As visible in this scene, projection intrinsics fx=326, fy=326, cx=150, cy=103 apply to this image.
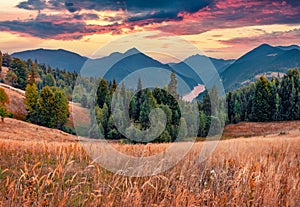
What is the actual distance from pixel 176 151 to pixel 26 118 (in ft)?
286

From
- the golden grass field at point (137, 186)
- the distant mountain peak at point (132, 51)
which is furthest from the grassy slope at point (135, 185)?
the distant mountain peak at point (132, 51)

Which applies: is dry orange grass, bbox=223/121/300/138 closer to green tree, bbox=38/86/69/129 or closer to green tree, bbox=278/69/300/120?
green tree, bbox=278/69/300/120

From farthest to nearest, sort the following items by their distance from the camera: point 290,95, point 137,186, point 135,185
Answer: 1. point 290,95
2. point 137,186
3. point 135,185

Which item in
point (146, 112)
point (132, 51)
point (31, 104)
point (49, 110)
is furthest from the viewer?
point (31, 104)

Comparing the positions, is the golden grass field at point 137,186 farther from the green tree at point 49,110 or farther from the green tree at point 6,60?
the green tree at point 6,60

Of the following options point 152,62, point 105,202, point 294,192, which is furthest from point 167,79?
point 105,202

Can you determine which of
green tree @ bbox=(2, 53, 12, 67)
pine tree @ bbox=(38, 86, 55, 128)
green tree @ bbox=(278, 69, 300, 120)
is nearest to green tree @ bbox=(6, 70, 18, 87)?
green tree @ bbox=(2, 53, 12, 67)

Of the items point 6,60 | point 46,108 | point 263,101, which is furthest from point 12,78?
point 263,101

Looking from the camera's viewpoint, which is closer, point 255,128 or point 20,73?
point 255,128

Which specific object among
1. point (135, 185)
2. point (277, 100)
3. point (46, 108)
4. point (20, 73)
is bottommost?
point (46, 108)

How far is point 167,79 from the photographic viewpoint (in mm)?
9938

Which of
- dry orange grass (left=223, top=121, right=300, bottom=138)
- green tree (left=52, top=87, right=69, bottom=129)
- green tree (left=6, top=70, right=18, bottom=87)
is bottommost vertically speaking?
dry orange grass (left=223, top=121, right=300, bottom=138)

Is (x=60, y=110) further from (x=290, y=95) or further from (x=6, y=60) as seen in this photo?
(x=6, y=60)

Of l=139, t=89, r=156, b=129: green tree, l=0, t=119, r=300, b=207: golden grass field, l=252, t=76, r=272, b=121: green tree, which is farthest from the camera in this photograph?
l=252, t=76, r=272, b=121: green tree
